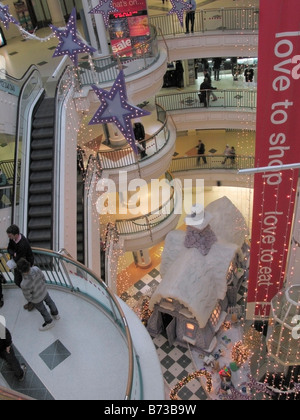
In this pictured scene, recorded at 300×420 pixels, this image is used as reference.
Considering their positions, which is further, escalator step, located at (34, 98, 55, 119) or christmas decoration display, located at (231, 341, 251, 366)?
christmas decoration display, located at (231, 341, 251, 366)

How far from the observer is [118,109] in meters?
8.64

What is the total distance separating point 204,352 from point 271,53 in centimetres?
940

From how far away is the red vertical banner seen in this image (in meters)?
6.44

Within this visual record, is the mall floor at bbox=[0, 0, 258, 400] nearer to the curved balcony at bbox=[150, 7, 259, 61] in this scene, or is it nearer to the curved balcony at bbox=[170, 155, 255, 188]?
the curved balcony at bbox=[170, 155, 255, 188]

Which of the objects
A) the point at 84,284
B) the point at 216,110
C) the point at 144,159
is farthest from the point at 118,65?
the point at 84,284

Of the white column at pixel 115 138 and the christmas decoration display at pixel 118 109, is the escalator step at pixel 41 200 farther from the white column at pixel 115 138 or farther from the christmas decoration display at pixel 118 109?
the white column at pixel 115 138

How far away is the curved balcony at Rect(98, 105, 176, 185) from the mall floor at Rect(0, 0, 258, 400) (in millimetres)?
2778

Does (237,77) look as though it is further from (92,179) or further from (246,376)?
(246,376)

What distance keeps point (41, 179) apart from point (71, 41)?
344 centimetres

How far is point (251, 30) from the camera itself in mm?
13523

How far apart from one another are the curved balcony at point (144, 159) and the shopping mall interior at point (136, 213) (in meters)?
0.05

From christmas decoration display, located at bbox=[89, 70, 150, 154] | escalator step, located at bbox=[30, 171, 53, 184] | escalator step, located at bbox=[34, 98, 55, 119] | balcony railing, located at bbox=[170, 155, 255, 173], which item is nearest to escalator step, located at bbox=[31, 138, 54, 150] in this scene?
escalator step, located at bbox=[30, 171, 53, 184]

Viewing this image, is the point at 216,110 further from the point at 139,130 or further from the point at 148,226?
the point at 148,226

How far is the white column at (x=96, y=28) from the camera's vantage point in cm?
1303
